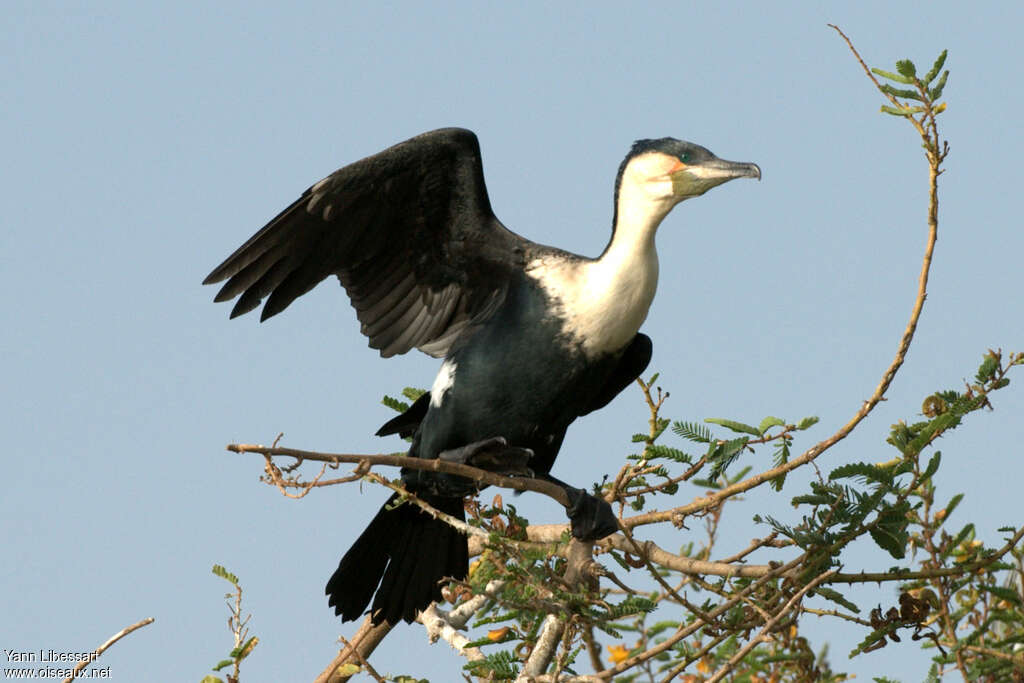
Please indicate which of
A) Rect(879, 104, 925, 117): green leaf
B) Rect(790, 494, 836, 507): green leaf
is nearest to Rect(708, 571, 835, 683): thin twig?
Rect(790, 494, 836, 507): green leaf

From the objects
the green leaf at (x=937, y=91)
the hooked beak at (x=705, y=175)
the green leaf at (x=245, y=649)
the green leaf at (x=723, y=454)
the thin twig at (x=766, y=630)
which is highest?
the hooked beak at (x=705, y=175)

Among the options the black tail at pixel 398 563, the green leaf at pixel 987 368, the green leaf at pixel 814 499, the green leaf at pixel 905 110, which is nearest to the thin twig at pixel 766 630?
the green leaf at pixel 814 499

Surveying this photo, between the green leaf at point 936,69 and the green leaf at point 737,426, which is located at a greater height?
the green leaf at point 936,69

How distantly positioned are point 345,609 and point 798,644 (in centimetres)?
156

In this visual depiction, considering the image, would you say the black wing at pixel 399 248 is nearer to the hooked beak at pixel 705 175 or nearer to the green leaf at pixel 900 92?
the hooked beak at pixel 705 175

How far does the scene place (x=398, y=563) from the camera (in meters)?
4.24

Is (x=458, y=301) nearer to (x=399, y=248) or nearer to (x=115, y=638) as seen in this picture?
(x=399, y=248)

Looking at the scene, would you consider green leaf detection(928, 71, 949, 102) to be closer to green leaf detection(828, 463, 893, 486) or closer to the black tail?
green leaf detection(828, 463, 893, 486)

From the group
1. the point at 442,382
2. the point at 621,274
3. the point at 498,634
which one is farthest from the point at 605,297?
the point at 498,634

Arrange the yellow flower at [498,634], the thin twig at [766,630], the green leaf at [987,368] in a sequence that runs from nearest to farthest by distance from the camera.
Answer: the thin twig at [766,630], the green leaf at [987,368], the yellow flower at [498,634]

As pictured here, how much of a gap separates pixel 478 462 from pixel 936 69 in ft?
5.87

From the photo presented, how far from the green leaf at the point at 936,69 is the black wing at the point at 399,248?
1513mm

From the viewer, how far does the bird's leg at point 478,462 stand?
12.3ft

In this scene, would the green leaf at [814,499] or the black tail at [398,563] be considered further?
the black tail at [398,563]
